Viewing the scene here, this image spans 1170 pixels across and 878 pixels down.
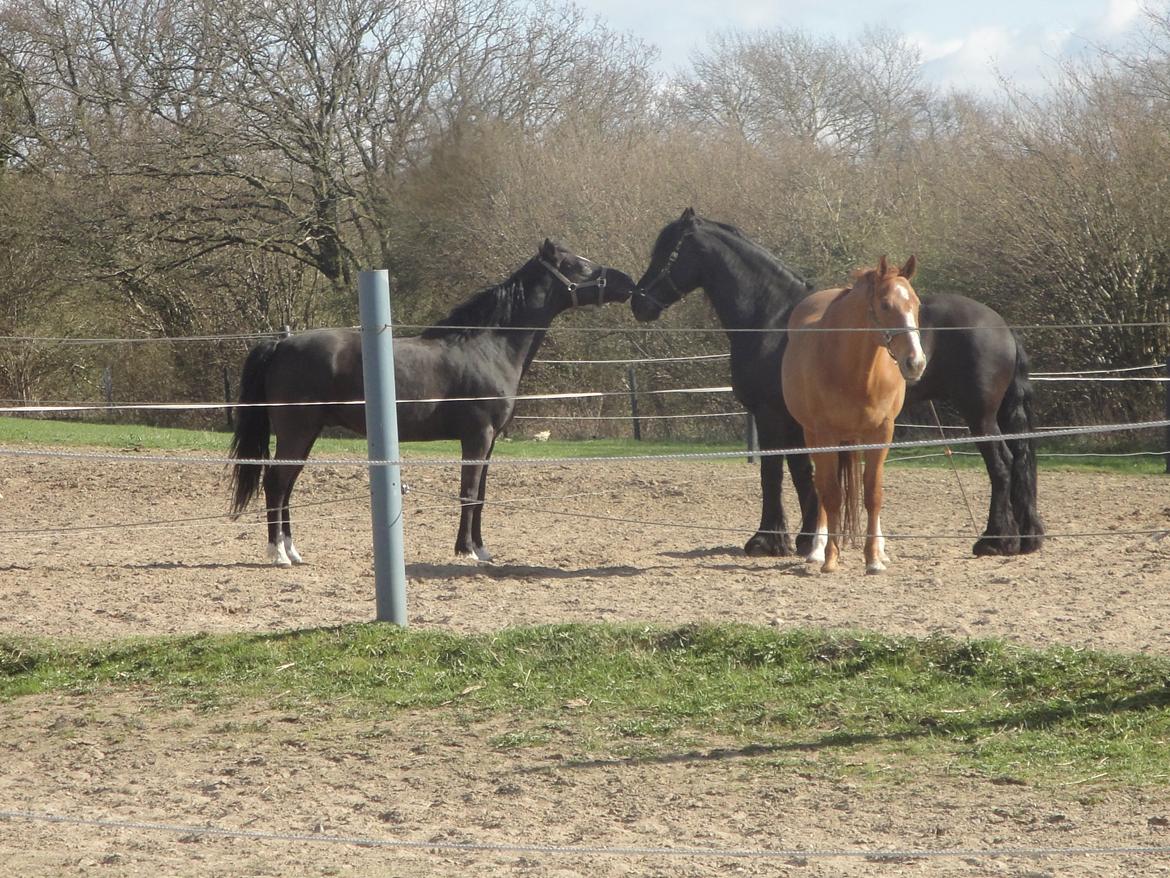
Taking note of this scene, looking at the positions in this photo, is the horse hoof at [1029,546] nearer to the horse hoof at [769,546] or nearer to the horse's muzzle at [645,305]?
the horse hoof at [769,546]

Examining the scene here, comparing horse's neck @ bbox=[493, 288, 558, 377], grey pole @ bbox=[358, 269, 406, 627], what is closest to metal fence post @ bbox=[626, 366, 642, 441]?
horse's neck @ bbox=[493, 288, 558, 377]

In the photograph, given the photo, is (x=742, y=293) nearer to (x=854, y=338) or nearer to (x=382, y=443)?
(x=854, y=338)

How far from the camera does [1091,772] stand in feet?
13.1

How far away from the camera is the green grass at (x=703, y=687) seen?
4.37m

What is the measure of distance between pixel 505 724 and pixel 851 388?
3.50m

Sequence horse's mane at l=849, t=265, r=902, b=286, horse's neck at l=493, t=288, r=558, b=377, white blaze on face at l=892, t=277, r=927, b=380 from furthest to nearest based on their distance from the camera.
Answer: horse's neck at l=493, t=288, r=558, b=377 < horse's mane at l=849, t=265, r=902, b=286 < white blaze on face at l=892, t=277, r=927, b=380

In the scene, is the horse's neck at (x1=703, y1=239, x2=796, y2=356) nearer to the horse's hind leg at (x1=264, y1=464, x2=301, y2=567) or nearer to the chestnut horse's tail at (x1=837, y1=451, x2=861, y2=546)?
the chestnut horse's tail at (x1=837, y1=451, x2=861, y2=546)

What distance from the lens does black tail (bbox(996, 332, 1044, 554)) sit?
829 cm

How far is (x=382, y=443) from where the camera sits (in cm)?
586

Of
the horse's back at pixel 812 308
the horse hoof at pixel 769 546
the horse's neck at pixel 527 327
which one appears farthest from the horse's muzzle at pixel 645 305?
the horse hoof at pixel 769 546

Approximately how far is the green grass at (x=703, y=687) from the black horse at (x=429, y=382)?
8.27ft

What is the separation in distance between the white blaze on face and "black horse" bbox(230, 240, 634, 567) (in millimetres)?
2402

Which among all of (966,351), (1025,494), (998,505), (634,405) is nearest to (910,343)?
(966,351)

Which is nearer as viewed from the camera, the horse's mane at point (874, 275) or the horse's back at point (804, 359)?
the horse's mane at point (874, 275)
